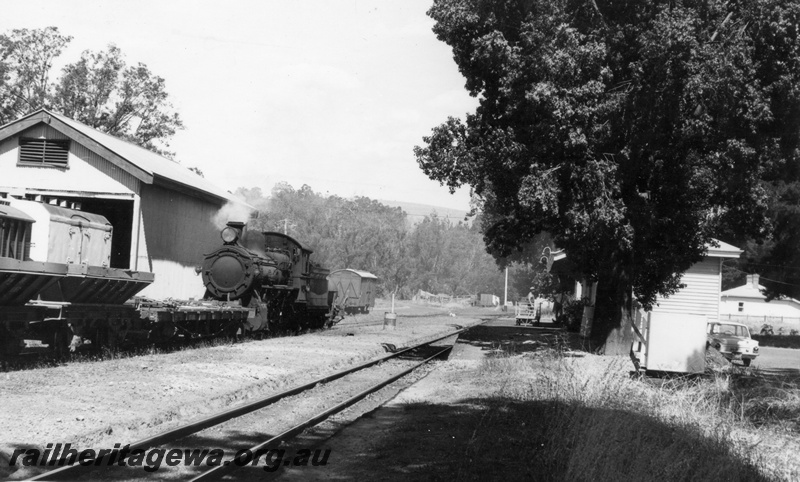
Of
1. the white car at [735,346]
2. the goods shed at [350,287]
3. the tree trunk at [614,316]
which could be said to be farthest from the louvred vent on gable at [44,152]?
the goods shed at [350,287]

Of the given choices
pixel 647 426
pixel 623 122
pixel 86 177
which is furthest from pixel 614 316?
pixel 86 177

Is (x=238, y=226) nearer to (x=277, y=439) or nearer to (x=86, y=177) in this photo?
(x=86, y=177)

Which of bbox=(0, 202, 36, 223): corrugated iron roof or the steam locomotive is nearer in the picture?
bbox=(0, 202, 36, 223): corrugated iron roof

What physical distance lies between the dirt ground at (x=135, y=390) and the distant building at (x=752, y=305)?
5354 cm

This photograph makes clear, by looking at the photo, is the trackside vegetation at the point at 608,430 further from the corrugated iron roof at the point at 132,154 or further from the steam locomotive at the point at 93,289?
the corrugated iron roof at the point at 132,154

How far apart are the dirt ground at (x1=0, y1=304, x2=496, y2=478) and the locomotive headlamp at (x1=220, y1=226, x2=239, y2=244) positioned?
3.65m

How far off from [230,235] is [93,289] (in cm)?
716

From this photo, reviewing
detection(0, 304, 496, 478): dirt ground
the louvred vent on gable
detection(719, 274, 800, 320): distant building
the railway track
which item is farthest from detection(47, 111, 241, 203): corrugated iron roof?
detection(719, 274, 800, 320): distant building

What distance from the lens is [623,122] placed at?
16922mm

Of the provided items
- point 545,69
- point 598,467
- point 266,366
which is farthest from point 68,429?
point 545,69

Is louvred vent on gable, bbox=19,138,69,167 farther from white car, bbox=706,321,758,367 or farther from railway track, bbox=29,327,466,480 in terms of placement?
white car, bbox=706,321,758,367

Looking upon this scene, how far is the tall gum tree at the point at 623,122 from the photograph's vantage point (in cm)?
1592

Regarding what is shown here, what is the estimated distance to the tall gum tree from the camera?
52.2 feet

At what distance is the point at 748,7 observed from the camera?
53.9ft
